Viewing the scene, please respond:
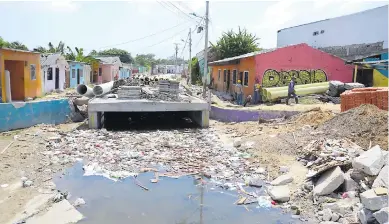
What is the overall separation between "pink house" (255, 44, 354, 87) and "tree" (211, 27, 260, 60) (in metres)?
14.3

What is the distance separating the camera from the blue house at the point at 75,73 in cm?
2716

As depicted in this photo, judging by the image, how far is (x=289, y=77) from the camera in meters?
18.8

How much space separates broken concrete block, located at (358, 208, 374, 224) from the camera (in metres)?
4.80

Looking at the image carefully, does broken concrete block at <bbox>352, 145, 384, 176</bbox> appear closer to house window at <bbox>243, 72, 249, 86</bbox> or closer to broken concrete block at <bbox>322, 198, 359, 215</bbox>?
broken concrete block at <bbox>322, 198, 359, 215</bbox>

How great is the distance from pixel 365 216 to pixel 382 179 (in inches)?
32.6

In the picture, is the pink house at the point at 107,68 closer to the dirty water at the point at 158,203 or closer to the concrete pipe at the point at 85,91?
the concrete pipe at the point at 85,91

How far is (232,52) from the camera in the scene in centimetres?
3281

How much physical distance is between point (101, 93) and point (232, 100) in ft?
28.3

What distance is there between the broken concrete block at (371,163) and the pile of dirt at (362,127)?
191 centimetres

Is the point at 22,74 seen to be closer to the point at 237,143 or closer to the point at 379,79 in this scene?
the point at 237,143

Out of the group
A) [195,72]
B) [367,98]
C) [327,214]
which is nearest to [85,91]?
[367,98]

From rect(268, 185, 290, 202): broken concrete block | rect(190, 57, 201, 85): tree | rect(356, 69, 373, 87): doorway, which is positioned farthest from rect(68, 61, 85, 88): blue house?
rect(268, 185, 290, 202): broken concrete block

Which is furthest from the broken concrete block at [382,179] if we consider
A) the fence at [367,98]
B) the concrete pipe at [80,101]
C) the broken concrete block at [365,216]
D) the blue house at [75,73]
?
the blue house at [75,73]

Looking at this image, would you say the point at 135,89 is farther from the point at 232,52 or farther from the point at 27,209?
the point at 232,52
